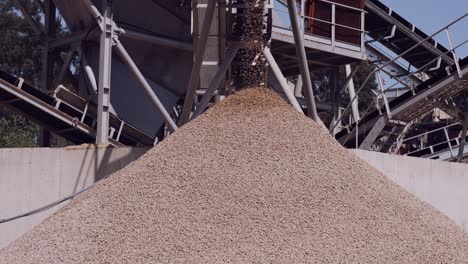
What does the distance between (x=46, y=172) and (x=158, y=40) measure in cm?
670

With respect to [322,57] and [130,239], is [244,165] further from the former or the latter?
[322,57]

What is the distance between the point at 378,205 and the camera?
480 inches

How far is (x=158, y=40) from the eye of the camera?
2219 cm

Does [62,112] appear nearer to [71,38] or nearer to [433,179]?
[71,38]

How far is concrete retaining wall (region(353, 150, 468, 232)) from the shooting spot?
56.4ft

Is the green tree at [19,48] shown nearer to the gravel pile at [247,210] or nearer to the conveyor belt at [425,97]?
the conveyor belt at [425,97]

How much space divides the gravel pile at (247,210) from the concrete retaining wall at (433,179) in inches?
145

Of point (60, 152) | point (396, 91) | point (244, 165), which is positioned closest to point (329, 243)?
point (244, 165)

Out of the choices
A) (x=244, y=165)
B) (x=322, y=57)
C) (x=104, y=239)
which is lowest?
(x=104, y=239)

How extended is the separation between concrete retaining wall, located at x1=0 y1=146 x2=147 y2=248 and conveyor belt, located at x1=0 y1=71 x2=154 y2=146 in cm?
355

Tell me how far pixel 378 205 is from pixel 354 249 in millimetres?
1365

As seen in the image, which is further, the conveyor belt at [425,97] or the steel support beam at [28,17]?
the steel support beam at [28,17]

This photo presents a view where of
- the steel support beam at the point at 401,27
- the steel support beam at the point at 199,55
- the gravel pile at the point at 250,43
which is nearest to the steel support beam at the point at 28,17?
the steel support beam at the point at 199,55

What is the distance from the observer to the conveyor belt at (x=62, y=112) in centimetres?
1972
